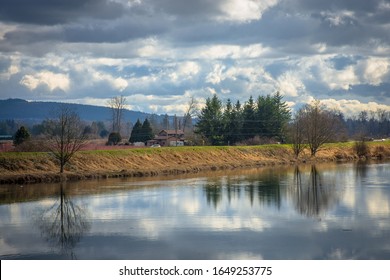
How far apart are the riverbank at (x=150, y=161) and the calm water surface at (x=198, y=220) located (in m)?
4.53

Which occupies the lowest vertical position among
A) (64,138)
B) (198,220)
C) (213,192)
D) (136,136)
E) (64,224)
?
(64,224)

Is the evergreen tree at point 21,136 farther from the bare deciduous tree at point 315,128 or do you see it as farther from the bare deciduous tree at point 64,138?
the bare deciduous tree at point 315,128

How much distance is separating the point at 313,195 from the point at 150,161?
27.5 meters

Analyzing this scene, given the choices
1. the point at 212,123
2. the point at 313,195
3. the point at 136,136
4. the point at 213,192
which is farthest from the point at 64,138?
the point at 136,136

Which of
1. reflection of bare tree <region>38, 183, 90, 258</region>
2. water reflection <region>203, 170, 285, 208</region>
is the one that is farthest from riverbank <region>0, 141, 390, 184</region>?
reflection of bare tree <region>38, 183, 90, 258</region>

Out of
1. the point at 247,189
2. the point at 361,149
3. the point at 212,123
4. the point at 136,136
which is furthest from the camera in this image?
the point at 136,136

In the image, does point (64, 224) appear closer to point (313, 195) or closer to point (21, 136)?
point (313, 195)

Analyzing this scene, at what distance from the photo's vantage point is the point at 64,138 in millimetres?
55656

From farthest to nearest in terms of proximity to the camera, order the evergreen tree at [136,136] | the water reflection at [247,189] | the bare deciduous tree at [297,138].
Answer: the evergreen tree at [136,136], the bare deciduous tree at [297,138], the water reflection at [247,189]

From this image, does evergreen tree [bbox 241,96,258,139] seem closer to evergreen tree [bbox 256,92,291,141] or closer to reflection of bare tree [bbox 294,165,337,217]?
evergreen tree [bbox 256,92,291,141]

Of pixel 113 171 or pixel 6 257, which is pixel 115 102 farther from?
pixel 6 257

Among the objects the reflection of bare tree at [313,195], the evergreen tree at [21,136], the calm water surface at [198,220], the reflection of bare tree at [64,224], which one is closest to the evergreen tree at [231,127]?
the evergreen tree at [21,136]

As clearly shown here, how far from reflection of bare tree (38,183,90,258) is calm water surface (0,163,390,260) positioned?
0.05 metres

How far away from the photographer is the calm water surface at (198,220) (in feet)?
79.7
